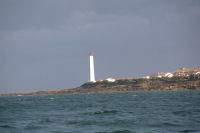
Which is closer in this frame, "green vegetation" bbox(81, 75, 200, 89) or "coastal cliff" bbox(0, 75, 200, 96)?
"coastal cliff" bbox(0, 75, 200, 96)

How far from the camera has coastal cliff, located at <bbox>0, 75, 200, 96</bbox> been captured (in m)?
133

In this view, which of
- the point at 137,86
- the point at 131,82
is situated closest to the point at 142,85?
the point at 137,86

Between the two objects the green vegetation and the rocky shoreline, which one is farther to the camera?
the green vegetation

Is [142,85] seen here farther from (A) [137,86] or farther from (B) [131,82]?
(B) [131,82]

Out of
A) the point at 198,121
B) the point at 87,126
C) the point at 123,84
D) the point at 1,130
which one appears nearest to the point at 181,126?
the point at 198,121

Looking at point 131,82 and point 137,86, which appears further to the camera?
point 131,82

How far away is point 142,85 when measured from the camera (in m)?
148

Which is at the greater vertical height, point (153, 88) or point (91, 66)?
point (91, 66)

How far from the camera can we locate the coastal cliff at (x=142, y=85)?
133 m

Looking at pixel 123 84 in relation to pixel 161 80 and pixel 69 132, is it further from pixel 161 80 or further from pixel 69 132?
pixel 69 132

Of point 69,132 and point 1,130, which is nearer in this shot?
point 69,132

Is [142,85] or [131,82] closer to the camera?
[142,85]

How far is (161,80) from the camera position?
15500cm

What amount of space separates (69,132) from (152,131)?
5897mm
